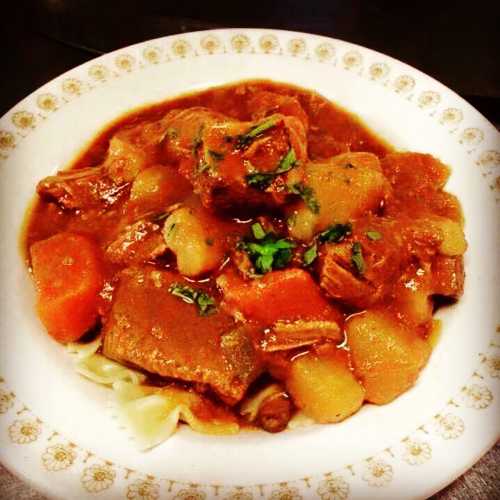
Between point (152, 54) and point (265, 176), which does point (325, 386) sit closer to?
point (265, 176)

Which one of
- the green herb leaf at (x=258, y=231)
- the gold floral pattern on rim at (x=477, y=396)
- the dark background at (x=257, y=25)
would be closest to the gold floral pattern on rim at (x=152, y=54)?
the dark background at (x=257, y=25)

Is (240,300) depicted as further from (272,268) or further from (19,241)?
(19,241)

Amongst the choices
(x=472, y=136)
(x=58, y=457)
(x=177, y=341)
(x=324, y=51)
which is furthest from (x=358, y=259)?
(x=324, y=51)

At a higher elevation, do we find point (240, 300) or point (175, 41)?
point (175, 41)

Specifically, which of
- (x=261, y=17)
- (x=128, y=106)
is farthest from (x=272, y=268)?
(x=261, y=17)

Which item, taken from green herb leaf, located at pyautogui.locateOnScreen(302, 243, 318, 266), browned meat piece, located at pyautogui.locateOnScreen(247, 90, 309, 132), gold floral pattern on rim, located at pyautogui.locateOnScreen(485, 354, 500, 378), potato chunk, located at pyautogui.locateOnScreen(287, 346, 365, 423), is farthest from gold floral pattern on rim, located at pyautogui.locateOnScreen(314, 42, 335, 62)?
gold floral pattern on rim, located at pyautogui.locateOnScreen(485, 354, 500, 378)

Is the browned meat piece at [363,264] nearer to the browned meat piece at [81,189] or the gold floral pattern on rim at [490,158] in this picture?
the gold floral pattern on rim at [490,158]
